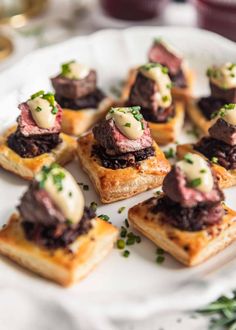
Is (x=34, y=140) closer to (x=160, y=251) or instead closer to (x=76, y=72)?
(x=76, y=72)

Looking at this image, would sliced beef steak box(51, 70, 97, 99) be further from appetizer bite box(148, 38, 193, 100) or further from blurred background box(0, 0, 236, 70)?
blurred background box(0, 0, 236, 70)

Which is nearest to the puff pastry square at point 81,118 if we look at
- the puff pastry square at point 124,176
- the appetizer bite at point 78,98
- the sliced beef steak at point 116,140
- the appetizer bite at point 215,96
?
the appetizer bite at point 78,98

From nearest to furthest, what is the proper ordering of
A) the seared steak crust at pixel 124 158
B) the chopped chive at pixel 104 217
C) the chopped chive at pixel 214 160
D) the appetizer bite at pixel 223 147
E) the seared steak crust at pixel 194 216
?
the seared steak crust at pixel 194 216, the chopped chive at pixel 104 217, the seared steak crust at pixel 124 158, the appetizer bite at pixel 223 147, the chopped chive at pixel 214 160

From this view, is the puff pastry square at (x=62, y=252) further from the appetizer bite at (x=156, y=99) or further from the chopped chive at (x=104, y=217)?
the appetizer bite at (x=156, y=99)

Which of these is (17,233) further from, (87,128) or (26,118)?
(87,128)

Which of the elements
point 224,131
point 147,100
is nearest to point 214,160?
point 224,131

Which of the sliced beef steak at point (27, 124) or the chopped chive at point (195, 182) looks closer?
the chopped chive at point (195, 182)

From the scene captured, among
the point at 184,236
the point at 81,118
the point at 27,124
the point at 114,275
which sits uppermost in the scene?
the point at 27,124
